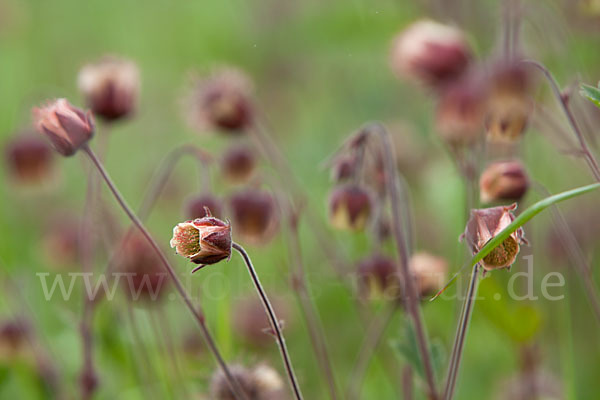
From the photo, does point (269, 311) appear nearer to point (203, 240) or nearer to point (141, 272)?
point (203, 240)

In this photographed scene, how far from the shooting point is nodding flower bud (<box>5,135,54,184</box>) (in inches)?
95.3

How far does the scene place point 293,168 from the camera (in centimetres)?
368

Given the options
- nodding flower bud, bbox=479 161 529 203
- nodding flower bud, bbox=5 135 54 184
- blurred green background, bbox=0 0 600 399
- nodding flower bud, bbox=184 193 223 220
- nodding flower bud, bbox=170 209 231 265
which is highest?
nodding flower bud, bbox=170 209 231 265

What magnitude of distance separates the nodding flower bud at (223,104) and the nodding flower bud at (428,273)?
2.06 feet

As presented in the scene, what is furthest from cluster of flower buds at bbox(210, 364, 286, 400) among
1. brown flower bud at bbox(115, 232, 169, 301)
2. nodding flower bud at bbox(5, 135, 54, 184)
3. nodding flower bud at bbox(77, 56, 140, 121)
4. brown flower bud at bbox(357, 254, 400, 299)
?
nodding flower bud at bbox(5, 135, 54, 184)

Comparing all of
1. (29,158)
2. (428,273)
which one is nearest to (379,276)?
(428,273)

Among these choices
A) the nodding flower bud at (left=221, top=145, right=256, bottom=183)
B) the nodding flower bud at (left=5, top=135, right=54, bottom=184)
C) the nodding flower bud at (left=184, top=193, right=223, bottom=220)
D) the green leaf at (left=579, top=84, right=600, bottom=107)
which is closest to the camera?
the green leaf at (left=579, top=84, right=600, bottom=107)

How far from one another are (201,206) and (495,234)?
75 centimetres

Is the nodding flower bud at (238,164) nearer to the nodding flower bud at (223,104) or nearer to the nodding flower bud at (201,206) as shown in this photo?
the nodding flower bud at (223,104)

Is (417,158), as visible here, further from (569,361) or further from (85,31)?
(85,31)

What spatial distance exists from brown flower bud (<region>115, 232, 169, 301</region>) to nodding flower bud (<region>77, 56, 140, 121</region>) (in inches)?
12.1

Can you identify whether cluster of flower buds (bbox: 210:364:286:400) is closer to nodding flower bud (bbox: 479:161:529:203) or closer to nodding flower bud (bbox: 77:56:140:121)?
nodding flower bud (bbox: 479:161:529:203)

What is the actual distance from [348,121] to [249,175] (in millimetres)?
1751

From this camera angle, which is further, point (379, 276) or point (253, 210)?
point (253, 210)
